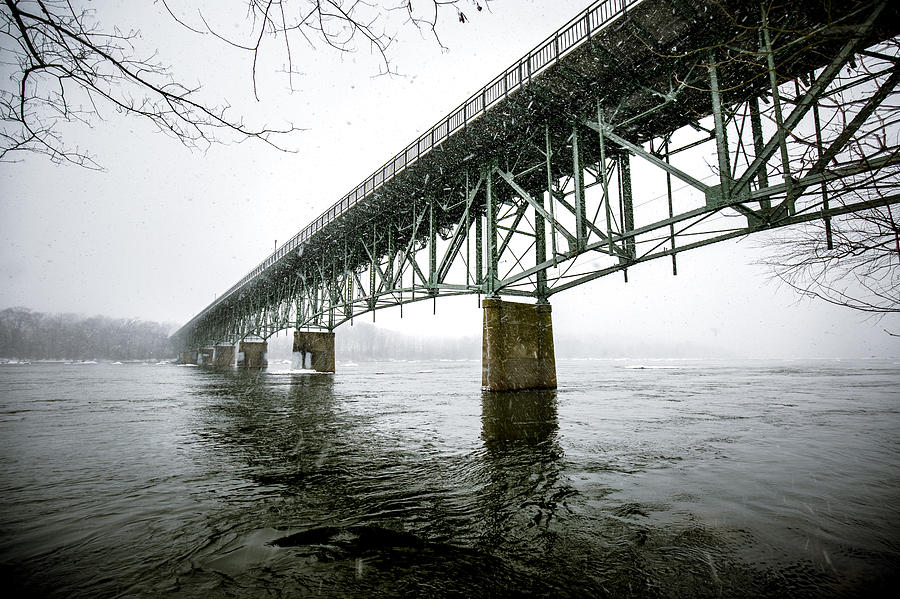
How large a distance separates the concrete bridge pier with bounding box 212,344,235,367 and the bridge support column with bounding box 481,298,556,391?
171 feet

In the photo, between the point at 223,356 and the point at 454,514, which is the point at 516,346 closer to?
the point at 454,514

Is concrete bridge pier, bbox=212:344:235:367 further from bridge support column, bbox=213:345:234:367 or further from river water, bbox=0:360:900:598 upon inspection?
river water, bbox=0:360:900:598

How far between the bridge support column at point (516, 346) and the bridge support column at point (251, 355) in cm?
3606

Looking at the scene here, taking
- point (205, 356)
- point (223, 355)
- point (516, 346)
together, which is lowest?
point (205, 356)

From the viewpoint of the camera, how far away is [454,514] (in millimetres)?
2605

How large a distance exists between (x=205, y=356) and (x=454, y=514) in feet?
232

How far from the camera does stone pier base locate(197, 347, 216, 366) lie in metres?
59.7

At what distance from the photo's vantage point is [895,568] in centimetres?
187

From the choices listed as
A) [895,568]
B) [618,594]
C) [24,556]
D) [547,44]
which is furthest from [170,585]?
[547,44]

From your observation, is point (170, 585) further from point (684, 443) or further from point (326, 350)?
point (326, 350)

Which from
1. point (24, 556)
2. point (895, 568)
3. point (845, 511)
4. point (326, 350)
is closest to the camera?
point (895, 568)

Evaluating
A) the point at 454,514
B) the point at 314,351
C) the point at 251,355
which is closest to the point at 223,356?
the point at 251,355

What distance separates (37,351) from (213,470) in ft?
454

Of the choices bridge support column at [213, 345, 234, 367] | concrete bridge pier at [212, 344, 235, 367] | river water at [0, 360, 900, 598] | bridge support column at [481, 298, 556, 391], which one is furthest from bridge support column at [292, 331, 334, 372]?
bridge support column at [213, 345, 234, 367]
